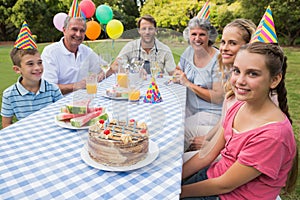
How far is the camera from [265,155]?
107 centimetres

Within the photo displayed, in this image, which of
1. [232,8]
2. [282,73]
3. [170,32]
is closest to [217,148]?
[282,73]

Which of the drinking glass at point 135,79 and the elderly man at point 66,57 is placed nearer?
the drinking glass at point 135,79

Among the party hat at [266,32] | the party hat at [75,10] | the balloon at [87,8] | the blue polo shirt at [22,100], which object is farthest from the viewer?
the balloon at [87,8]

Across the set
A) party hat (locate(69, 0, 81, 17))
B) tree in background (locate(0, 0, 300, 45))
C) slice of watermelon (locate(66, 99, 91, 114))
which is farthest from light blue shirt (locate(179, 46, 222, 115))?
tree in background (locate(0, 0, 300, 45))

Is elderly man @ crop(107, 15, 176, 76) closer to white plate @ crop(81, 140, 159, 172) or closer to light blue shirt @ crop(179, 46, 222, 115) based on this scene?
light blue shirt @ crop(179, 46, 222, 115)

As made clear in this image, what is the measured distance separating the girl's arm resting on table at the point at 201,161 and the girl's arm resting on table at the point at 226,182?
0.61ft


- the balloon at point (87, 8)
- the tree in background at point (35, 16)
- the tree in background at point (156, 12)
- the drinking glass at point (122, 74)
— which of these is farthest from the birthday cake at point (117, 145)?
the tree in background at point (35, 16)

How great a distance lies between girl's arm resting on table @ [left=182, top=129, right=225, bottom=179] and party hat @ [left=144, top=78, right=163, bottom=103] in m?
0.45

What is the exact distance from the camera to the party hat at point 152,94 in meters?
1.65

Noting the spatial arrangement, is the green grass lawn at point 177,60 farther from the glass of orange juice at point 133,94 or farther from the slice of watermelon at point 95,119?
the slice of watermelon at point 95,119

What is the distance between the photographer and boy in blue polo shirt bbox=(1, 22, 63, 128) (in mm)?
2031

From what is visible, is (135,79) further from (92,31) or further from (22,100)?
(92,31)

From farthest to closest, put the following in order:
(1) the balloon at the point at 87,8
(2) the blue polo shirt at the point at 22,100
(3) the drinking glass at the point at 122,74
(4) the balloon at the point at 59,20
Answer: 1. (4) the balloon at the point at 59,20
2. (1) the balloon at the point at 87,8
3. (2) the blue polo shirt at the point at 22,100
4. (3) the drinking glass at the point at 122,74

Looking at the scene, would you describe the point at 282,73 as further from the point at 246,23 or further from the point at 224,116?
the point at 246,23
